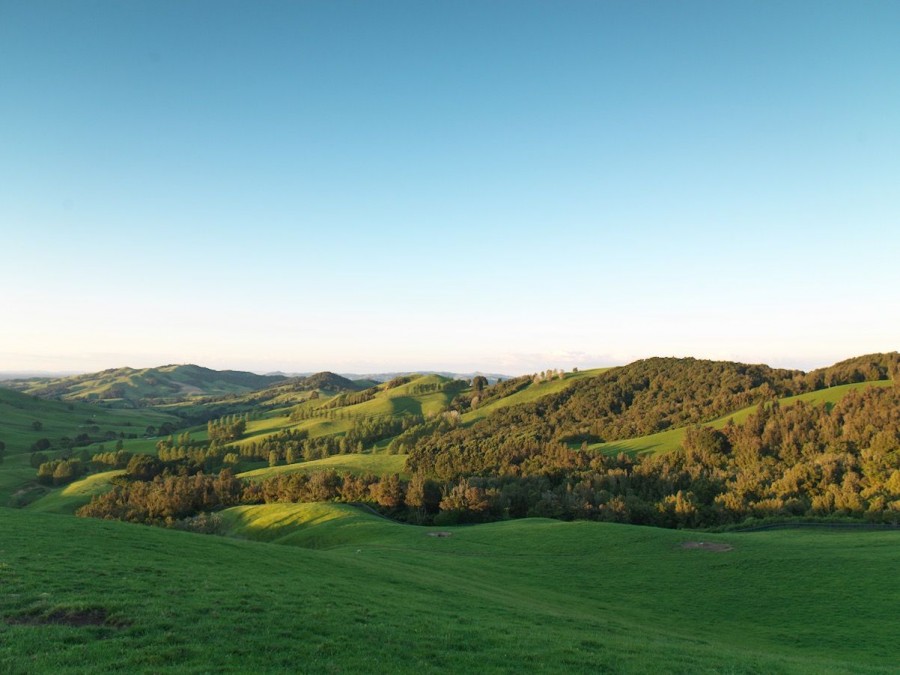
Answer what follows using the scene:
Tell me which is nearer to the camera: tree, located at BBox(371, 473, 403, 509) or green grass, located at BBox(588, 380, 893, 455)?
tree, located at BBox(371, 473, 403, 509)

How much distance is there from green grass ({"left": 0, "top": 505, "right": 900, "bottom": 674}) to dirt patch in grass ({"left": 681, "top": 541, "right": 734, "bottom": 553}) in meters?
1.16

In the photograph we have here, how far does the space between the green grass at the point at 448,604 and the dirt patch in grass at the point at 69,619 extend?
0.08 metres

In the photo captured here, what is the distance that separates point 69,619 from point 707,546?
5270 cm

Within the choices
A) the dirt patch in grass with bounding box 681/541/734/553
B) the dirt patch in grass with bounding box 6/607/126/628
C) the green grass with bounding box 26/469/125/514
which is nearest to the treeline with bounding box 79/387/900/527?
the green grass with bounding box 26/469/125/514

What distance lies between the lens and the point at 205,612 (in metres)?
19.6

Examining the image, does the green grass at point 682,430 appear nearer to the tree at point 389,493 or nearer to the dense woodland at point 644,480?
the dense woodland at point 644,480

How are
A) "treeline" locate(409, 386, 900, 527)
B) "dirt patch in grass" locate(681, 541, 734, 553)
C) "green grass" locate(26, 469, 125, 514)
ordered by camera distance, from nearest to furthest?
"dirt patch in grass" locate(681, 541, 734, 553)
"treeline" locate(409, 386, 900, 527)
"green grass" locate(26, 469, 125, 514)

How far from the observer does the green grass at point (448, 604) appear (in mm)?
16828

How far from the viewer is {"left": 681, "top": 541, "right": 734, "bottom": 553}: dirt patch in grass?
49.9m

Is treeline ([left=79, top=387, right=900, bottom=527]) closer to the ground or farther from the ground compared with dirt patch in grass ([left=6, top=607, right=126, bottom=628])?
closer to the ground

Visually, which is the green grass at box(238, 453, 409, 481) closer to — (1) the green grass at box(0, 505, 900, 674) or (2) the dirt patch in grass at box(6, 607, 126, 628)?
Result: (1) the green grass at box(0, 505, 900, 674)

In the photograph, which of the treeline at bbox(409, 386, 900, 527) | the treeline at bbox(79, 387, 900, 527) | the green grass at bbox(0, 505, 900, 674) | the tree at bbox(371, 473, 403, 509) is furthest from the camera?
the tree at bbox(371, 473, 403, 509)

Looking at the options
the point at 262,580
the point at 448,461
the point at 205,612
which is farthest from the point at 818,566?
the point at 448,461

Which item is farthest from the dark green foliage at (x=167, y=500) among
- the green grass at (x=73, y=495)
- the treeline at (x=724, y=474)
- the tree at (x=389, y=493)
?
the treeline at (x=724, y=474)
